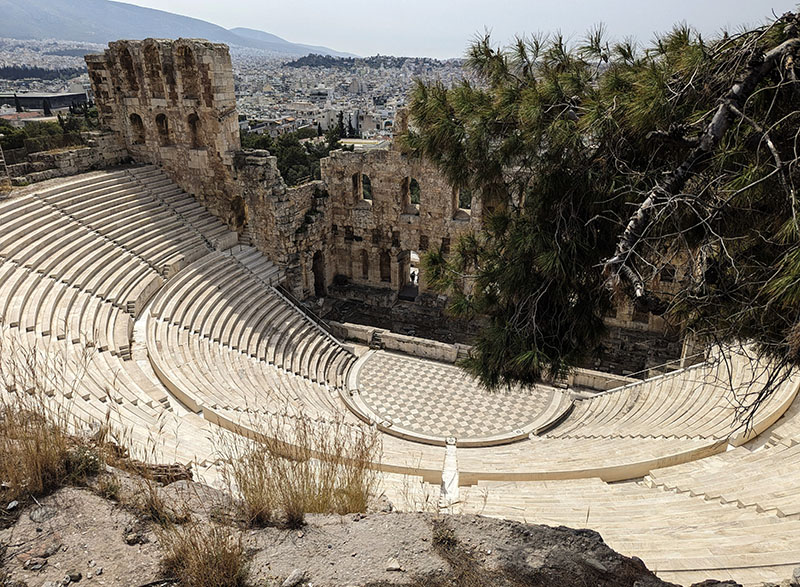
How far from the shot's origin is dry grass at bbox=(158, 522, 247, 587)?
3367 millimetres

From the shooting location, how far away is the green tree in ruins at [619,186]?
425 cm

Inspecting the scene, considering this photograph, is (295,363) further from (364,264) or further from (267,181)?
(364,264)

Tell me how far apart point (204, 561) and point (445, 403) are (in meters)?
11.7

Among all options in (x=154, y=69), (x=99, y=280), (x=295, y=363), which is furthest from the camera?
(x=154, y=69)

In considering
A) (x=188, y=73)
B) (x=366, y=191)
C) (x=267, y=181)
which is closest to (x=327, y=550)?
(x=267, y=181)

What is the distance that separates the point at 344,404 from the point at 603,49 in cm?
1131

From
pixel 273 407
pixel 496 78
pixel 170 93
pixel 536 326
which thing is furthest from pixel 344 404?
pixel 170 93

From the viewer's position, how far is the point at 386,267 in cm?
2164

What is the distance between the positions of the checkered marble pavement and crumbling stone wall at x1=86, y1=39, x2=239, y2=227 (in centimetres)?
865

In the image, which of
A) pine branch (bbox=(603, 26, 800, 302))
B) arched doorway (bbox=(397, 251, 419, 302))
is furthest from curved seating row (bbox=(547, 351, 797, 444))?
arched doorway (bbox=(397, 251, 419, 302))

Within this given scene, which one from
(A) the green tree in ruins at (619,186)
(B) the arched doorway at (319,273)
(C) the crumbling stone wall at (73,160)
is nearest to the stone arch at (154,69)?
(C) the crumbling stone wall at (73,160)

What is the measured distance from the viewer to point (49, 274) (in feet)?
44.0

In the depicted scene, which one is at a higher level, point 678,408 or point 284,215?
point 284,215

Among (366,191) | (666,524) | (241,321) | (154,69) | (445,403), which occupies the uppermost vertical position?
(154,69)
